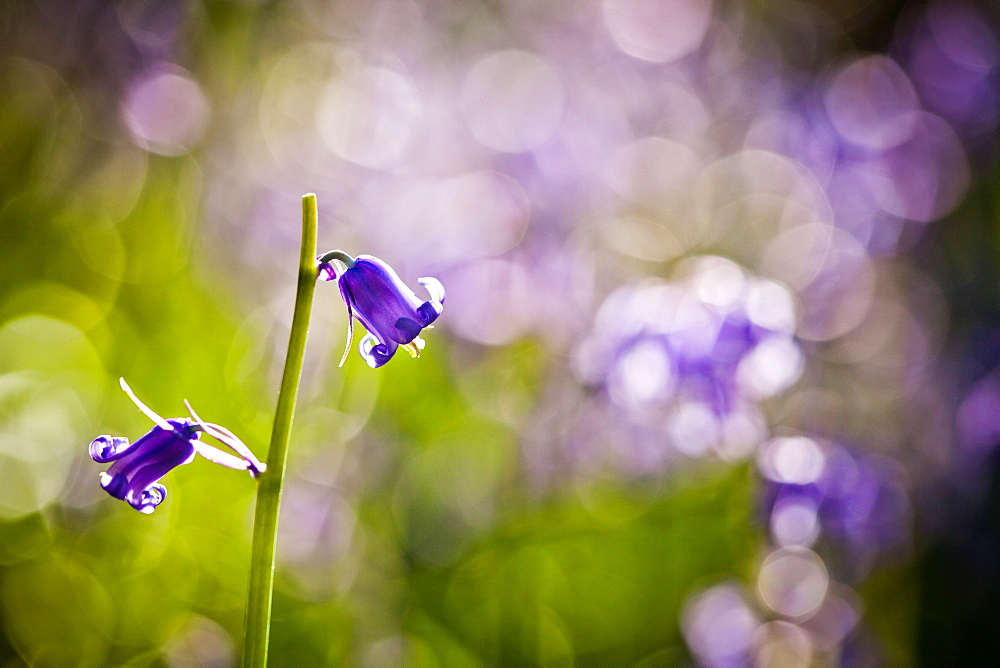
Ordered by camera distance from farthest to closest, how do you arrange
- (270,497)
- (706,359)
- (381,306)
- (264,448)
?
(264,448)
(706,359)
(381,306)
(270,497)

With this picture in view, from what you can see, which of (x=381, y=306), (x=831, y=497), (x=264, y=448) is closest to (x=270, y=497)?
(x=381, y=306)

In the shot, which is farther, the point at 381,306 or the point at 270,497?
the point at 381,306

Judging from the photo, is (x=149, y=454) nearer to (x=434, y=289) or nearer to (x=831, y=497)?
(x=434, y=289)

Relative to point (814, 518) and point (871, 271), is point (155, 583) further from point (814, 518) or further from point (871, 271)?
point (871, 271)

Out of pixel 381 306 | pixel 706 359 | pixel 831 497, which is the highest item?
pixel 381 306

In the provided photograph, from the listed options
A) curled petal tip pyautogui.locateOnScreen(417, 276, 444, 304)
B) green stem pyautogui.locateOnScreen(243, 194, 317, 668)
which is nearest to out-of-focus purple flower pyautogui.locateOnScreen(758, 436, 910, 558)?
curled petal tip pyautogui.locateOnScreen(417, 276, 444, 304)

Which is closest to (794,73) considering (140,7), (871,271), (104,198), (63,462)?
(871,271)

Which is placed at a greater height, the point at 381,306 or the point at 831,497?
the point at 381,306
